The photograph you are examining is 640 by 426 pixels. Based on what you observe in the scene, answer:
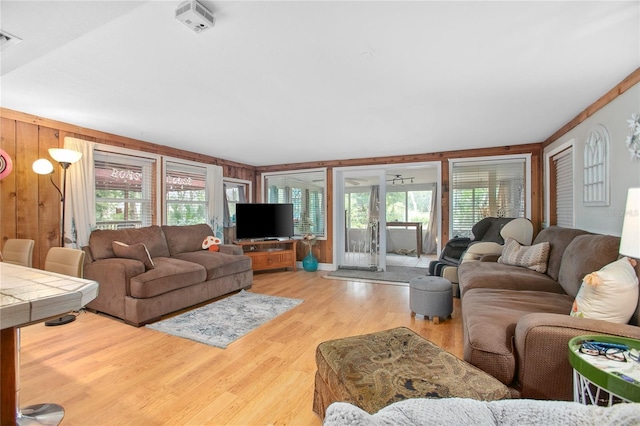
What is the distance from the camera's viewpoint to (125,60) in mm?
1966

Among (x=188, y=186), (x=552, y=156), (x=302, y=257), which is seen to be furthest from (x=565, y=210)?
(x=188, y=186)

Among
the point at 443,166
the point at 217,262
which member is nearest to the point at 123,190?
the point at 217,262

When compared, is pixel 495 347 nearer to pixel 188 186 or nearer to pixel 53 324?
pixel 53 324

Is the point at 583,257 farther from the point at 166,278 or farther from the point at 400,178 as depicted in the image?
the point at 400,178

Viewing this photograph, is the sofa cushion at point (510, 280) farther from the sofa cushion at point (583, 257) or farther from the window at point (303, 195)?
the window at point (303, 195)

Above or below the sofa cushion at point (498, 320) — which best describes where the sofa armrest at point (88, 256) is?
above

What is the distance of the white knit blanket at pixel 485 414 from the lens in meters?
0.64

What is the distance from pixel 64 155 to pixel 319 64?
9.98 ft

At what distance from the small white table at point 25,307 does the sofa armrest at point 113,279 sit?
1.41 metres

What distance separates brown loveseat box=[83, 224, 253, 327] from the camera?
9.62ft

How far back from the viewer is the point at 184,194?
4.89m

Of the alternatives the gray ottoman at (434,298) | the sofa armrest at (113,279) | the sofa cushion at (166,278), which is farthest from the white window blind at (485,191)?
the sofa armrest at (113,279)

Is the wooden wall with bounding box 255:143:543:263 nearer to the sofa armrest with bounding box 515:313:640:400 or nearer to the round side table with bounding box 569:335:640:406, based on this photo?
the sofa armrest with bounding box 515:313:640:400

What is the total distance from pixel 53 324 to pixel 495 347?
3.94 meters
